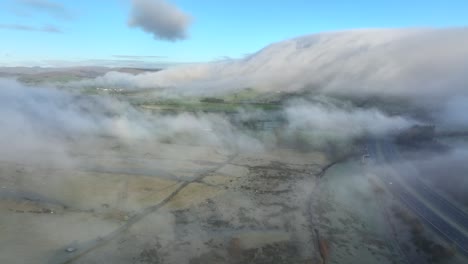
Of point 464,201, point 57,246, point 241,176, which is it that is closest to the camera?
point 57,246

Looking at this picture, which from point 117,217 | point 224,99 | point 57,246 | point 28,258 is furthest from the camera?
point 224,99

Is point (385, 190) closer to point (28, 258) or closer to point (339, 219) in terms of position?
point (339, 219)

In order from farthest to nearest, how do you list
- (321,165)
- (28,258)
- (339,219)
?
1. (321,165)
2. (339,219)
3. (28,258)

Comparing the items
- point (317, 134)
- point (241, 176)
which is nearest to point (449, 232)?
point (241, 176)

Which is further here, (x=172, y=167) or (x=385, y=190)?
(x=172, y=167)

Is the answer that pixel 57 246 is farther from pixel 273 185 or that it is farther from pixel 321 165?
pixel 321 165

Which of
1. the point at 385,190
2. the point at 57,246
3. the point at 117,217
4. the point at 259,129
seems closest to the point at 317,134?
the point at 259,129
